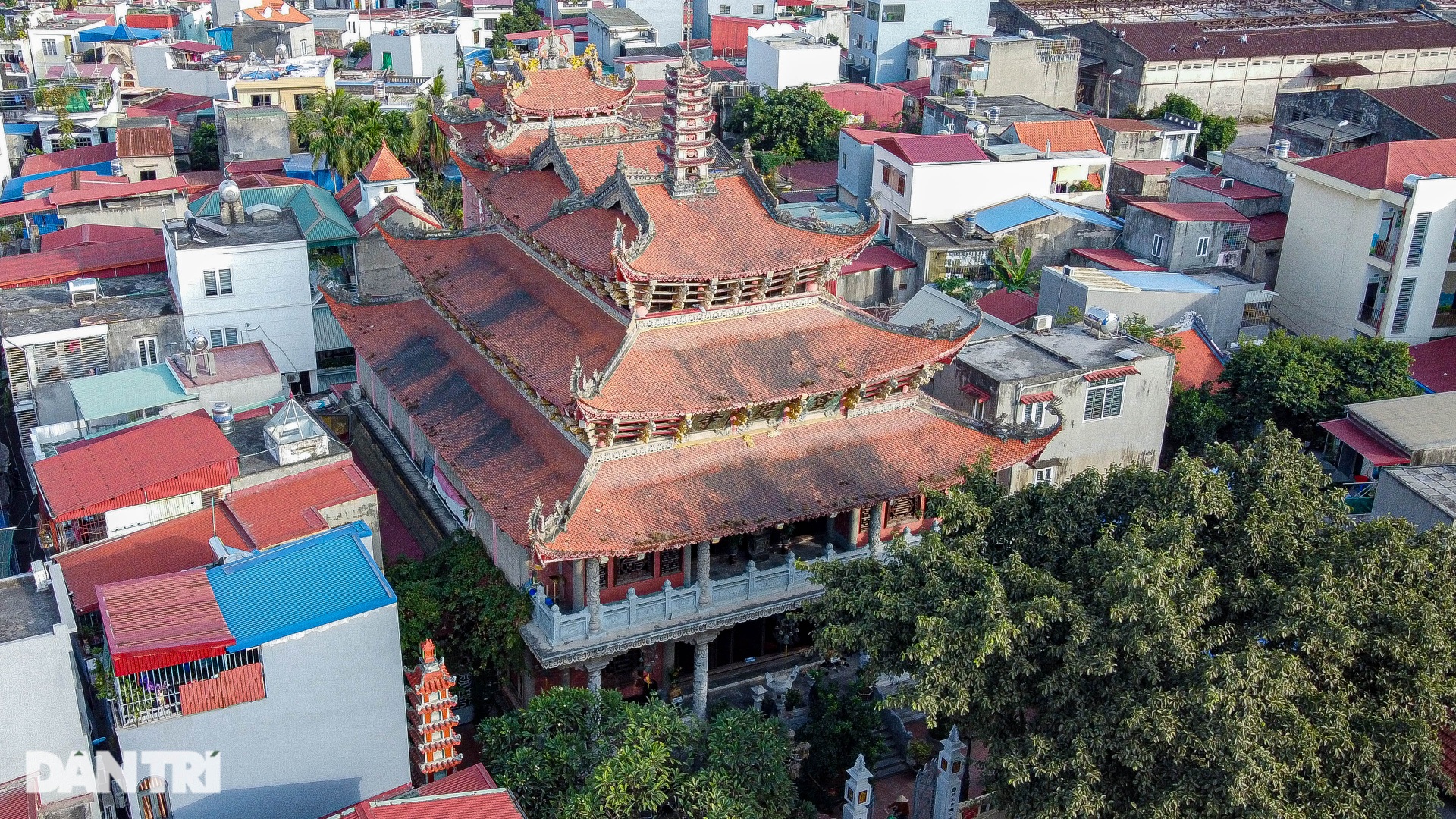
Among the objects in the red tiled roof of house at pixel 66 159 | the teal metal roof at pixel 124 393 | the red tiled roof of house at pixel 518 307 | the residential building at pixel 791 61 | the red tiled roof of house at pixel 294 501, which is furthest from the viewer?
the residential building at pixel 791 61

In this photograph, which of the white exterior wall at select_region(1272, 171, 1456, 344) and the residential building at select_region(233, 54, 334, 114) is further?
the residential building at select_region(233, 54, 334, 114)

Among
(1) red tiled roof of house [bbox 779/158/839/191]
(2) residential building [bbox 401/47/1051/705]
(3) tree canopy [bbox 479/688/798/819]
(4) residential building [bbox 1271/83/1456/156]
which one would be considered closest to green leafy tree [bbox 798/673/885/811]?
(3) tree canopy [bbox 479/688/798/819]

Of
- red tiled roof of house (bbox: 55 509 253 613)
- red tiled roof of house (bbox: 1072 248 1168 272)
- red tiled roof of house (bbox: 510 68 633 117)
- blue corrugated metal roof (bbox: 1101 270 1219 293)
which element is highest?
red tiled roof of house (bbox: 510 68 633 117)

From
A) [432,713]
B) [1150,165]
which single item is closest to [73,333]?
[432,713]

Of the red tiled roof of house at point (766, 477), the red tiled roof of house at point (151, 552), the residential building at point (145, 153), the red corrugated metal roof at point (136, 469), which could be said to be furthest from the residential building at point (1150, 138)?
the red tiled roof of house at point (151, 552)

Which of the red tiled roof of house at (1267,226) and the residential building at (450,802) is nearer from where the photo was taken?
the residential building at (450,802)

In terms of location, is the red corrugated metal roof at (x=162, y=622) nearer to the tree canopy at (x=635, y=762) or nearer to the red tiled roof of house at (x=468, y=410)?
the tree canopy at (x=635, y=762)

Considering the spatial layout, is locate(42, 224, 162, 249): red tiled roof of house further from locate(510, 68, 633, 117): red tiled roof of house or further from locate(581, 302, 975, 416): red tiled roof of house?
locate(581, 302, 975, 416): red tiled roof of house
